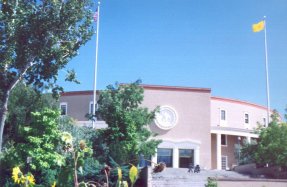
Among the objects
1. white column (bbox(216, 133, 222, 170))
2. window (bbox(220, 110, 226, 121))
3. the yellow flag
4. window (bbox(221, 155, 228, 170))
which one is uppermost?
the yellow flag

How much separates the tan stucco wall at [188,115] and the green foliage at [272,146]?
579cm

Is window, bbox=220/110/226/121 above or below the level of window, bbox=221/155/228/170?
above

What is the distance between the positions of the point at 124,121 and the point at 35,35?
873 cm

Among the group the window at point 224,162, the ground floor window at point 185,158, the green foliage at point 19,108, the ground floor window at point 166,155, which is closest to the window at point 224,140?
the window at point 224,162

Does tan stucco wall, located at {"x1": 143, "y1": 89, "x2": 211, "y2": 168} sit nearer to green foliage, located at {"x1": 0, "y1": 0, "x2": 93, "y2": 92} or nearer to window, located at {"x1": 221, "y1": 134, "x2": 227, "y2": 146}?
window, located at {"x1": 221, "y1": 134, "x2": 227, "y2": 146}

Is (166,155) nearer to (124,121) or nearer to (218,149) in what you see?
(218,149)

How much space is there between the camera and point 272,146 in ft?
113

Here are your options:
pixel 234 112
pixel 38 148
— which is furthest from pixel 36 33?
pixel 234 112

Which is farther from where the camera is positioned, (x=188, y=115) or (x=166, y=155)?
(x=166, y=155)

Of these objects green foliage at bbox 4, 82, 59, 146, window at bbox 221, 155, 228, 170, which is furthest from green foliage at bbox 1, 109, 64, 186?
window at bbox 221, 155, 228, 170

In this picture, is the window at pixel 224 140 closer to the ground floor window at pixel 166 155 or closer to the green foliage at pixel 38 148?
the ground floor window at pixel 166 155

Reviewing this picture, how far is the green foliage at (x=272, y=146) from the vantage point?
1352 inches

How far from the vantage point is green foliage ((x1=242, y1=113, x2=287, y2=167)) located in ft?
113

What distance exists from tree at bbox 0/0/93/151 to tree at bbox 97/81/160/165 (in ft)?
20.7
